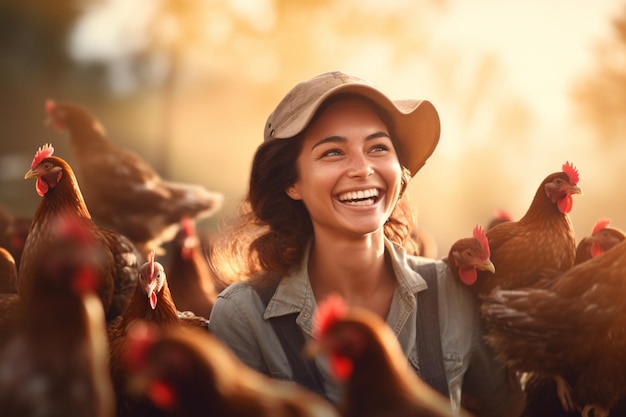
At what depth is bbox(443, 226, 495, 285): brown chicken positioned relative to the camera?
2.83 metres

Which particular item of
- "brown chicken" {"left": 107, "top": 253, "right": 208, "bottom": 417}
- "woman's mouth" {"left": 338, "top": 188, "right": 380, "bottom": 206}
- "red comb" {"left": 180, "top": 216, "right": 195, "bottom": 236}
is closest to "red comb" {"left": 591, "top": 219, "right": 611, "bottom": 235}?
"woman's mouth" {"left": 338, "top": 188, "right": 380, "bottom": 206}

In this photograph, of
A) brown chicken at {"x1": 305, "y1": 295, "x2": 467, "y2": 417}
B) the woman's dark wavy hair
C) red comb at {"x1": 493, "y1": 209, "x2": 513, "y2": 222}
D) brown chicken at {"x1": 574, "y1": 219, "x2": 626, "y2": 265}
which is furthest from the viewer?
red comb at {"x1": 493, "y1": 209, "x2": 513, "y2": 222}

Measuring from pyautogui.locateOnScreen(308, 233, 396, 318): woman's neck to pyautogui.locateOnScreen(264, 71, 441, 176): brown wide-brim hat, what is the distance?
16.2 inches

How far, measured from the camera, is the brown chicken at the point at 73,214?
9.33 ft

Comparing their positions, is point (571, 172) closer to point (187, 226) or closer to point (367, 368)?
point (367, 368)

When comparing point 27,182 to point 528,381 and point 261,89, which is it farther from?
point 528,381

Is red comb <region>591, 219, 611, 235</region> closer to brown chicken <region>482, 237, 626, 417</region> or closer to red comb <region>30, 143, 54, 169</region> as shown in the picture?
brown chicken <region>482, 237, 626, 417</region>

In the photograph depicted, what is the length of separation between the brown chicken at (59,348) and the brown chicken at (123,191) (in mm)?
3062

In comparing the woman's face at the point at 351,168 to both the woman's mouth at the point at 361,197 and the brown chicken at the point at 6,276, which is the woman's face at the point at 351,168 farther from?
the brown chicken at the point at 6,276

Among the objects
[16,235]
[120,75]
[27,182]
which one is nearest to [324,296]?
[16,235]

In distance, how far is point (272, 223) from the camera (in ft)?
10.1

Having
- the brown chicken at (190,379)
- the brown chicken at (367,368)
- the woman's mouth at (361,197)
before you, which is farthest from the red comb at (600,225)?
the brown chicken at (190,379)

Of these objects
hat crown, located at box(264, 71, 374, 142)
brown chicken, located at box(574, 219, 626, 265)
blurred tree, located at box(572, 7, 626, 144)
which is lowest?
brown chicken, located at box(574, 219, 626, 265)

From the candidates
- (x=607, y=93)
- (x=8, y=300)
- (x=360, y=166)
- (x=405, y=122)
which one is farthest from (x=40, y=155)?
(x=607, y=93)
